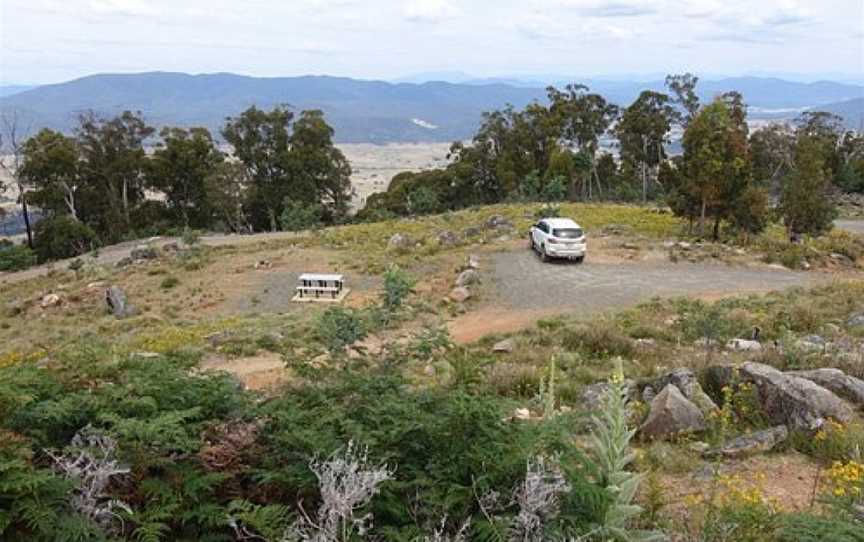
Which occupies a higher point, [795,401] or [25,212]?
[795,401]

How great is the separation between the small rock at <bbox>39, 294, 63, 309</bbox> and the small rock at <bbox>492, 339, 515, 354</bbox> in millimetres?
14007

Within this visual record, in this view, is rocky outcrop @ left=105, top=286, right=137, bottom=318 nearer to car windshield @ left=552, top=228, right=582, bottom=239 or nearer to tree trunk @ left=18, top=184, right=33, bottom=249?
car windshield @ left=552, top=228, right=582, bottom=239

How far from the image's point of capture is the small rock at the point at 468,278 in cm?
1892

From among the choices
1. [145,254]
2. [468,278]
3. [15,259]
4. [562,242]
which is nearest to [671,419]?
[468,278]

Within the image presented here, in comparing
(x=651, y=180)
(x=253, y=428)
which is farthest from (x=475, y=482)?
(x=651, y=180)

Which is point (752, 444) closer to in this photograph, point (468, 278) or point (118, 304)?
point (468, 278)

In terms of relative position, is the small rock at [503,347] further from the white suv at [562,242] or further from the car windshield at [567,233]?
the car windshield at [567,233]

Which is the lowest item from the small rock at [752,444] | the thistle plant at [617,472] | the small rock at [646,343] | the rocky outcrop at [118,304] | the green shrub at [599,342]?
the rocky outcrop at [118,304]

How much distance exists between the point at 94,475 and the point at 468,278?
16.2m

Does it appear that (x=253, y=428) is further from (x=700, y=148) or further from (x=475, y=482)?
(x=700, y=148)

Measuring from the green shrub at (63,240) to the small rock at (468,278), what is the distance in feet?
93.7

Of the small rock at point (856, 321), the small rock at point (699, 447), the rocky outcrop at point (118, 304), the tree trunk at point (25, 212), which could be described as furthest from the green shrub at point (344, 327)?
the tree trunk at point (25, 212)

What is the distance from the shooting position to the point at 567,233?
21.5m

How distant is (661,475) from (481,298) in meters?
12.0
